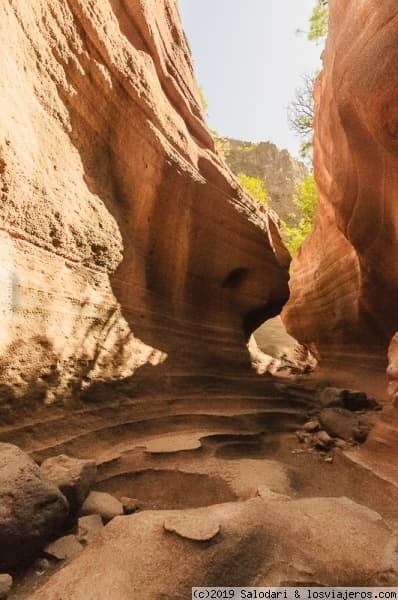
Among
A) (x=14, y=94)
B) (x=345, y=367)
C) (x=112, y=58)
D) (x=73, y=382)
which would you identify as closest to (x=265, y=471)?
(x=73, y=382)

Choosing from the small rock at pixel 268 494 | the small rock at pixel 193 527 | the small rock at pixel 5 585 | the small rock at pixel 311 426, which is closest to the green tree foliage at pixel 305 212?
the small rock at pixel 311 426

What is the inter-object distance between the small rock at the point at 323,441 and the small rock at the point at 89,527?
11.5 feet

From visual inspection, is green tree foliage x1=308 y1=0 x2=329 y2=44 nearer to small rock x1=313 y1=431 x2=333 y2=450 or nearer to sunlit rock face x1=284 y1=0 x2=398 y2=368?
sunlit rock face x1=284 y1=0 x2=398 y2=368

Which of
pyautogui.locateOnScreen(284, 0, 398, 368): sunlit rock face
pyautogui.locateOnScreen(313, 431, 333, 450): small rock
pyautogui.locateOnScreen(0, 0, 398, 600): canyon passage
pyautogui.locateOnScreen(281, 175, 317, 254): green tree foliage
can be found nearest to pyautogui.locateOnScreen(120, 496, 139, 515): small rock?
pyautogui.locateOnScreen(0, 0, 398, 600): canyon passage

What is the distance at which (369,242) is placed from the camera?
28.0 feet

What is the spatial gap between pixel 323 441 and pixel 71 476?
3.80 metres

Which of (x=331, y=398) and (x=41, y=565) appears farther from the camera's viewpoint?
(x=331, y=398)

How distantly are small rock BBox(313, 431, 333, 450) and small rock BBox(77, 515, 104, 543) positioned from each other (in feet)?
11.5

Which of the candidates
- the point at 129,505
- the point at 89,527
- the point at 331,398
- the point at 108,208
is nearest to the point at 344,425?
the point at 331,398

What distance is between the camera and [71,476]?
2.84 meters

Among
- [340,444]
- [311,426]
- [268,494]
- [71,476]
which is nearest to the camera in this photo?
[71,476]

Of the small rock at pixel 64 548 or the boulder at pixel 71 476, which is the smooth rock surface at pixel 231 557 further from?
the boulder at pixel 71 476

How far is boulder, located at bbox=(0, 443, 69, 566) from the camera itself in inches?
85.9

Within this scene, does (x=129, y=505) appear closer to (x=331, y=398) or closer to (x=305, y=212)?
(x=331, y=398)
